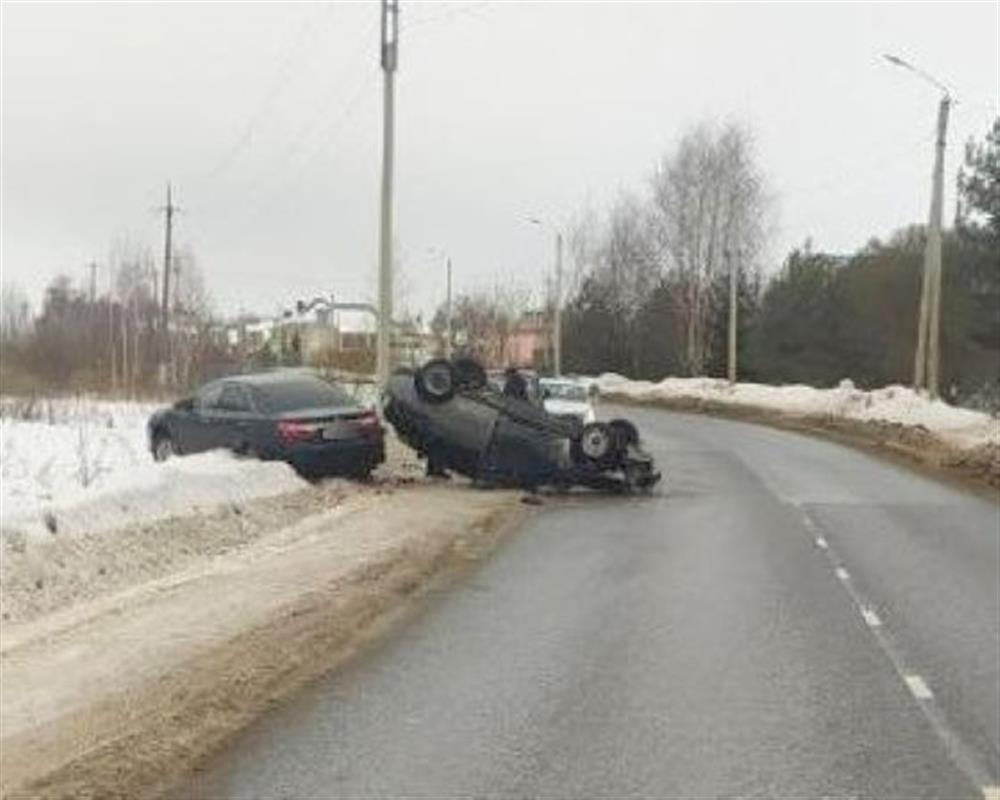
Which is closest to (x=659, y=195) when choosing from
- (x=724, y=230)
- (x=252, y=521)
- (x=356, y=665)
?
(x=724, y=230)

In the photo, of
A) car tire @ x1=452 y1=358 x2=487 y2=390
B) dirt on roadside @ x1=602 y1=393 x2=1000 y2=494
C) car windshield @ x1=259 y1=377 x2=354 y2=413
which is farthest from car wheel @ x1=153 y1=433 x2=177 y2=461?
dirt on roadside @ x1=602 y1=393 x2=1000 y2=494

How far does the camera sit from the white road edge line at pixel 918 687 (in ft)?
31.6

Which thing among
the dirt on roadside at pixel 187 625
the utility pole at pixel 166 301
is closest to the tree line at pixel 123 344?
the utility pole at pixel 166 301

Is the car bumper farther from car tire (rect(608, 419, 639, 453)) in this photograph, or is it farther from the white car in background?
the white car in background

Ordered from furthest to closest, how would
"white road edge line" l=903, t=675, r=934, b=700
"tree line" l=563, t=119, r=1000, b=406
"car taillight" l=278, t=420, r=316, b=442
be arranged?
"tree line" l=563, t=119, r=1000, b=406 < "car taillight" l=278, t=420, r=316, b=442 < "white road edge line" l=903, t=675, r=934, b=700

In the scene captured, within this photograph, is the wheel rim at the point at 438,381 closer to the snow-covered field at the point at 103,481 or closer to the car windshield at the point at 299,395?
the car windshield at the point at 299,395

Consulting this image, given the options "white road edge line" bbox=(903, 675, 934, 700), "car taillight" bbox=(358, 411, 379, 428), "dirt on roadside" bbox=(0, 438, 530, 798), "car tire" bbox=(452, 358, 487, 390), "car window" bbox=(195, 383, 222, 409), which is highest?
"car tire" bbox=(452, 358, 487, 390)

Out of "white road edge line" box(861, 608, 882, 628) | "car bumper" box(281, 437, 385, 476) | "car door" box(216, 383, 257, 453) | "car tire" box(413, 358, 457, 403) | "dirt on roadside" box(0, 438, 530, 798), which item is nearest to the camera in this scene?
"dirt on roadside" box(0, 438, 530, 798)

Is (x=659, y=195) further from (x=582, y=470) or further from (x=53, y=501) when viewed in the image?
(x=53, y=501)

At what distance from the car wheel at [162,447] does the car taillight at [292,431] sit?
2.68 meters

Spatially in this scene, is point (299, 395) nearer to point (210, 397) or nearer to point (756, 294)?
point (210, 397)

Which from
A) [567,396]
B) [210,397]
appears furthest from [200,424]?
[567,396]

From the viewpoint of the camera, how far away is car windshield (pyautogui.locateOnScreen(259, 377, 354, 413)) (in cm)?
2359

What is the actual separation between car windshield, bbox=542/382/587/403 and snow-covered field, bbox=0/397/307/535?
9493 millimetres
